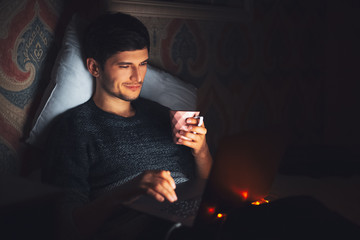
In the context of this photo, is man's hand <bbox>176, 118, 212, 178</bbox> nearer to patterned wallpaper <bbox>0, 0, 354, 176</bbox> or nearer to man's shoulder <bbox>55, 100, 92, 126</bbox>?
man's shoulder <bbox>55, 100, 92, 126</bbox>

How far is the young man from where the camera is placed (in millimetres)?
1056

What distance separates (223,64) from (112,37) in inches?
34.5

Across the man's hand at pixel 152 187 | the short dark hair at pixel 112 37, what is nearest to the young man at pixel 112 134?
the short dark hair at pixel 112 37

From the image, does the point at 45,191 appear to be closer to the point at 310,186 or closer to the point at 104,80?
the point at 104,80

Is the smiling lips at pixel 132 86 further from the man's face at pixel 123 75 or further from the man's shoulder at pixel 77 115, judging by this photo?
the man's shoulder at pixel 77 115

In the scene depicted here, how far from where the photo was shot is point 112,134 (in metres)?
1.18

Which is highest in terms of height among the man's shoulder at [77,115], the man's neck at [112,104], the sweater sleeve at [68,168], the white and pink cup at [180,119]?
the white and pink cup at [180,119]

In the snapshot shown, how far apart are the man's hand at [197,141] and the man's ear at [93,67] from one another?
41 cm

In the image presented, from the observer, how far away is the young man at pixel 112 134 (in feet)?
3.46

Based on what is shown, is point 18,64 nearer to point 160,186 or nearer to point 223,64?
point 160,186

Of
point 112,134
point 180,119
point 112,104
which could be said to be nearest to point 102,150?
point 112,134

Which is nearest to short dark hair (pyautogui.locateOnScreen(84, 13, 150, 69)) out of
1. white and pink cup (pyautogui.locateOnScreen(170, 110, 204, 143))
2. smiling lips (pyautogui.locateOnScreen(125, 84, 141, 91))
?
smiling lips (pyautogui.locateOnScreen(125, 84, 141, 91))

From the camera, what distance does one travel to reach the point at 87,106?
47.0 inches

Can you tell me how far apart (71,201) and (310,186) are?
1054 millimetres
